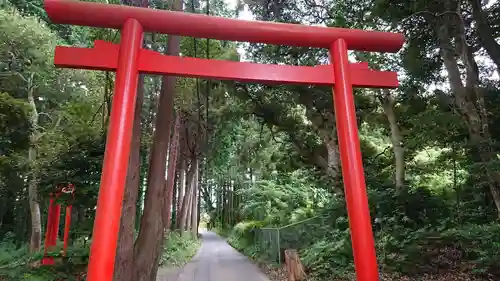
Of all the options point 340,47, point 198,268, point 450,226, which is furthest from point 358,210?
point 198,268

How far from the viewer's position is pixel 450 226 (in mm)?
8164

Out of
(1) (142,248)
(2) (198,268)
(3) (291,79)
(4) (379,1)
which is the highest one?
(4) (379,1)

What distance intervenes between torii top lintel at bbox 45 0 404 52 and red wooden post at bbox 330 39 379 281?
22 centimetres

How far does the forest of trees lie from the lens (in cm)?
627

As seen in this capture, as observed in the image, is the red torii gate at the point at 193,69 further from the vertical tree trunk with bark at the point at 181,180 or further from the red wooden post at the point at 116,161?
the vertical tree trunk with bark at the point at 181,180

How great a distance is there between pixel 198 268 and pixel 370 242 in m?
9.65

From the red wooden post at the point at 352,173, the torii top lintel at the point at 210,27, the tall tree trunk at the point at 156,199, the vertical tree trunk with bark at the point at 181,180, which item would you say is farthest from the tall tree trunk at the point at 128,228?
the vertical tree trunk with bark at the point at 181,180

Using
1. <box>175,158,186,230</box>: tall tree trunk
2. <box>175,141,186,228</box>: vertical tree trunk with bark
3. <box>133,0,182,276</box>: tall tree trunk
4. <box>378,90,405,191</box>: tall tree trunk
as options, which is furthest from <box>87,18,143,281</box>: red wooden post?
<box>175,158,186,230</box>: tall tree trunk

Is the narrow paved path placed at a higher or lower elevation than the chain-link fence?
lower

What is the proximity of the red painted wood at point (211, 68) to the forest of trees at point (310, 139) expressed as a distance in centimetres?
301

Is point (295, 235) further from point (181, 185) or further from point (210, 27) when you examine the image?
point (181, 185)

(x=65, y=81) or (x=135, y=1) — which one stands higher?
(x=65, y=81)

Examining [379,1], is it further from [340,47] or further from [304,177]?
[304,177]

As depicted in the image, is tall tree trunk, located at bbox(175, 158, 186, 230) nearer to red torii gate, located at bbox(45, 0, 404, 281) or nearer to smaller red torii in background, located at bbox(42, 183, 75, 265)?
smaller red torii in background, located at bbox(42, 183, 75, 265)
